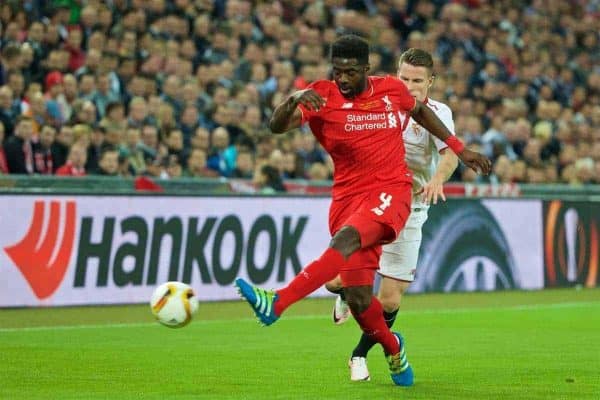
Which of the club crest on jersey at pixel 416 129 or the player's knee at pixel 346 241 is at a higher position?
the club crest on jersey at pixel 416 129

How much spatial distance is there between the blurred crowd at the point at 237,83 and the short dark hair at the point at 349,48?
8000 mm

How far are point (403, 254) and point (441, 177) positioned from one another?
67cm

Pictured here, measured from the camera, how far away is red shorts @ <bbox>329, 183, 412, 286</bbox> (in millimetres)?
8555

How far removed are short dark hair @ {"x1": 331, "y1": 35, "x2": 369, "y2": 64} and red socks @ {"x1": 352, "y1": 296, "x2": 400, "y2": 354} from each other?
1619mm

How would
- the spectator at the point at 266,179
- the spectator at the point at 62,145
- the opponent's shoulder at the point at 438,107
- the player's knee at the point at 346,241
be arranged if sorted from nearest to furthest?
the player's knee at the point at 346,241, the opponent's shoulder at the point at 438,107, the spectator at the point at 62,145, the spectator at the point at 266,179

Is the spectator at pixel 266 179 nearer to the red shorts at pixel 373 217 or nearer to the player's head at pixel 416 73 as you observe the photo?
the player's head at pixel 416 73

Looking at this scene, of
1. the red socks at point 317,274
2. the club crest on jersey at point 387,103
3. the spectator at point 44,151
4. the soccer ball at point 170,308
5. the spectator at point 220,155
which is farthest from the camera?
the spectator at point 220,155

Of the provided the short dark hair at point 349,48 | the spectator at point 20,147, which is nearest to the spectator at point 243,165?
the spectator at point 20,147

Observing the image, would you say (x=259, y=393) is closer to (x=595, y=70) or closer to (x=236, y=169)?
(x=236, y=169)

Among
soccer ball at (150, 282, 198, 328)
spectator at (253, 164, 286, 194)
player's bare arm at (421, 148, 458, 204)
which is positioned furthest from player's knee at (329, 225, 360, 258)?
spectator at (253, 164, 286, 194)

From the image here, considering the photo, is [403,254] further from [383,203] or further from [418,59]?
[418,59]

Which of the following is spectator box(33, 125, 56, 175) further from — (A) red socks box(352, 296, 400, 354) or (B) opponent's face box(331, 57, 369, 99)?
(A) red socks box(352, 296, 400, 354)

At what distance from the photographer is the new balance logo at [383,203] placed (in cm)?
863

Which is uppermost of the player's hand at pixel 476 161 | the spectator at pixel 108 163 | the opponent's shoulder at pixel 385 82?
the opponent's shoulder at pixel 385 82
